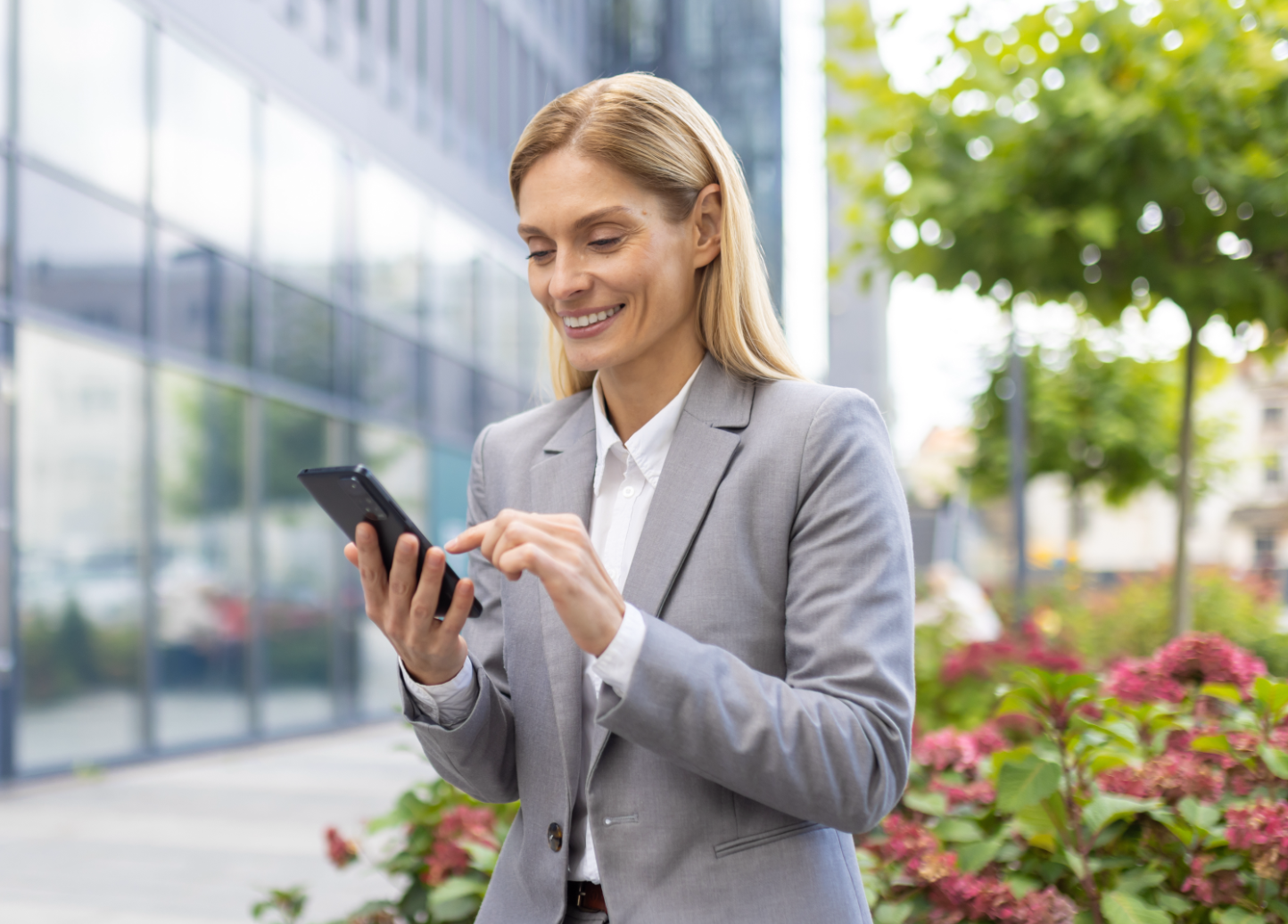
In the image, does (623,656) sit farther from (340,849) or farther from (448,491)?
(448,491)

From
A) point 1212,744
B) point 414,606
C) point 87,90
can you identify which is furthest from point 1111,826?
point 87,90

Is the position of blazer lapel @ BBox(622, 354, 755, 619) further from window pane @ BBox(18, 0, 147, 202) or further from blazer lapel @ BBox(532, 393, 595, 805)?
window pane @ BBox(18, 0, 147, 202)

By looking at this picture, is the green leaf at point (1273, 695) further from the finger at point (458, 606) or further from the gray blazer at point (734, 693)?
the finger at point (458, 606)

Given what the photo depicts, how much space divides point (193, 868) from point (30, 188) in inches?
203

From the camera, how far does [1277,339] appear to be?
19.2 feet

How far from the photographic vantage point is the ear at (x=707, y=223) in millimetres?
1636

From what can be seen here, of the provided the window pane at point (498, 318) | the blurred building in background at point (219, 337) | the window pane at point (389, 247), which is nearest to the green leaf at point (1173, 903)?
the blurred building in background at point (219, 337)

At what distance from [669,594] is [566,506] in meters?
0.25

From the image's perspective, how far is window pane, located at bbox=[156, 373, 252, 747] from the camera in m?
10.3

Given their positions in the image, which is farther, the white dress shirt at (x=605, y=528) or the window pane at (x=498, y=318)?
the window pane at (x=498, y=318)

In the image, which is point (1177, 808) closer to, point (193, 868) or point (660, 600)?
point (660, 600)

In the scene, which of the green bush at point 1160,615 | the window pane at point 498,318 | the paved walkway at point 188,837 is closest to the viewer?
the paved walkway at point 188,837

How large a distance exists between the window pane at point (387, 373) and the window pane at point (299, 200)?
108 centimetres

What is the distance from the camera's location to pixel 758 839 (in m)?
1.45
